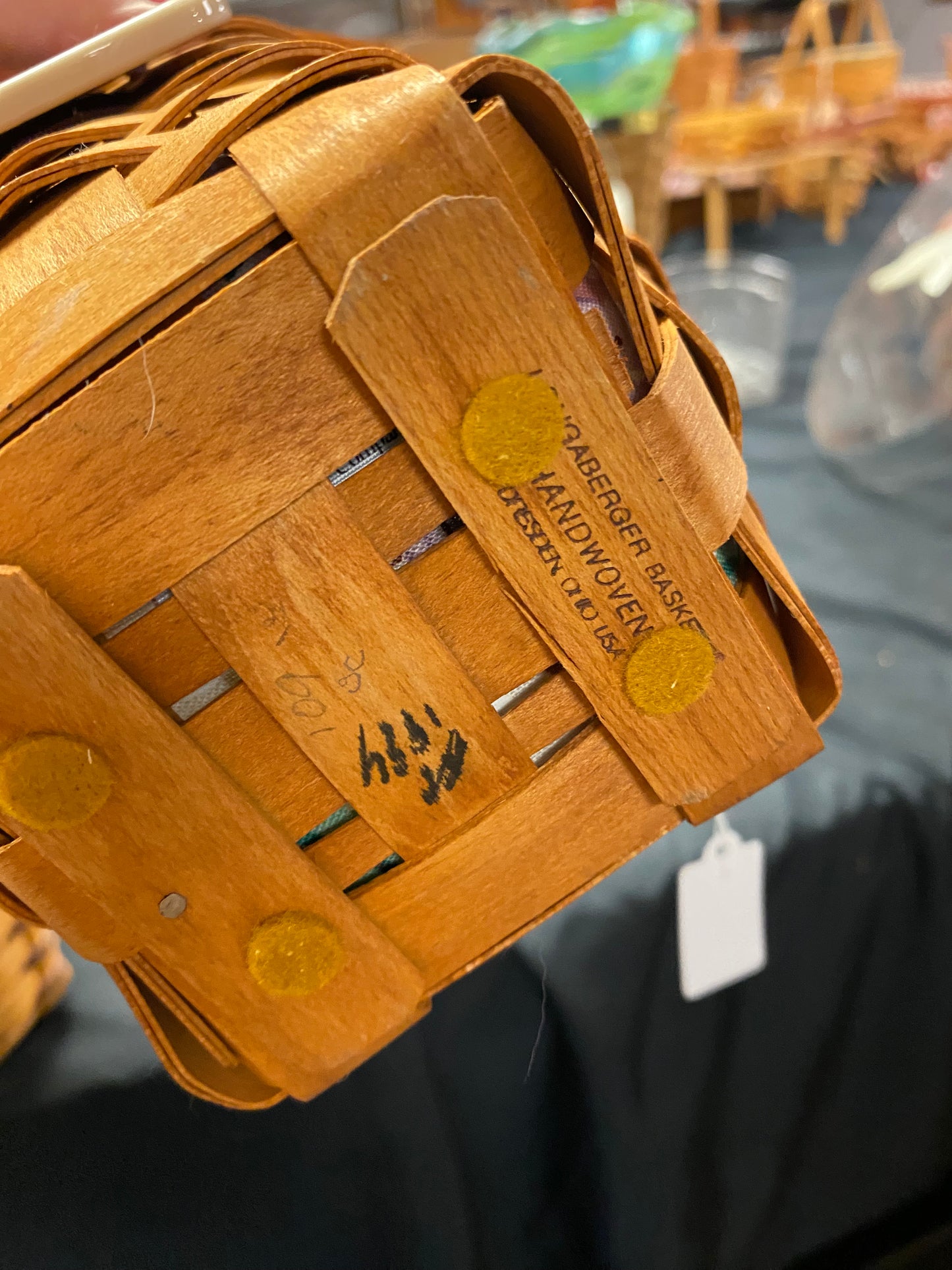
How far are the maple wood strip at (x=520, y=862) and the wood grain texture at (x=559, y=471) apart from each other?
0.07 feet

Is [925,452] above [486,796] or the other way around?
the other way around

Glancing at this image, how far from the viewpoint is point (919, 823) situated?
679 mm

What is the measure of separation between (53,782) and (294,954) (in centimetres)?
13

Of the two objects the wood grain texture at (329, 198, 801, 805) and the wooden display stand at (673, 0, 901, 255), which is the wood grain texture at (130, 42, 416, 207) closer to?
the wood grain texture at (329, 198, 801, 805)

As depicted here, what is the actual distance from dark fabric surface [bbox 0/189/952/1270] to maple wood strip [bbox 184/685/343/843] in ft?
0.74

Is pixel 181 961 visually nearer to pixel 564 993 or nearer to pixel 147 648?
pixel 147 648

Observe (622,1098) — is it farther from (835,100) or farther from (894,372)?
(835,100)


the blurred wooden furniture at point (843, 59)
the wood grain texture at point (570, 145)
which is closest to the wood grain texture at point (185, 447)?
the wood grain texture at point (570, 145)

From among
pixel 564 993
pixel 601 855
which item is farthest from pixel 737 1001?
pixel 601 855

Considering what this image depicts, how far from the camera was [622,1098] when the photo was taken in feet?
2.06

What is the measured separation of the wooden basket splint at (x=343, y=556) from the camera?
0.30 m

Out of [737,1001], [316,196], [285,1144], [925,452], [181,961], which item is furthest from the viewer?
[925,452]

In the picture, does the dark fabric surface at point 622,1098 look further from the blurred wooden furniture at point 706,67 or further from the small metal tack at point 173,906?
the blurred wooden furniture at point 706,67

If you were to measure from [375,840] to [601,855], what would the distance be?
117 millimetres
